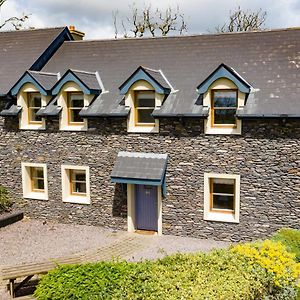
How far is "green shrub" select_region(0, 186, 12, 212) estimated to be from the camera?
61.2 ft

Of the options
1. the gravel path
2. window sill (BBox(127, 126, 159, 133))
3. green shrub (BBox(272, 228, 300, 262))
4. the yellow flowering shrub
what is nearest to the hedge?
the yellow flowering shrub

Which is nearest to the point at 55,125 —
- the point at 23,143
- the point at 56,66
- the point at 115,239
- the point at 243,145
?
the point at 23,143

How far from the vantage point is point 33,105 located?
18.5 m

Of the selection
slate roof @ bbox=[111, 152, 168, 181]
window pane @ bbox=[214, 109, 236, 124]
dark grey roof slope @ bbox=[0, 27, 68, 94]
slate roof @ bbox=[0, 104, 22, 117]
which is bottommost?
slate roof @ bbox=[111, 152, 168, 181]

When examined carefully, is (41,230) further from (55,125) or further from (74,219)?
(55,125)

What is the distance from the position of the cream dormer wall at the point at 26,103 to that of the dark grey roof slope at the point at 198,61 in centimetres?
217

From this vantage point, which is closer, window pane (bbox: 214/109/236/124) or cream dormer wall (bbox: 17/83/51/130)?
window pane (bbox: 214/109/236/124)

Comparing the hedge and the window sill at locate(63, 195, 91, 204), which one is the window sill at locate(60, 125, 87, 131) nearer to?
the window sill at locate(63, 195, 91, 204)

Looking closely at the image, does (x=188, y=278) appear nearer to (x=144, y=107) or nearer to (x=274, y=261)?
(x=274, y=261)

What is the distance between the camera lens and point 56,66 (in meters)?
19.8

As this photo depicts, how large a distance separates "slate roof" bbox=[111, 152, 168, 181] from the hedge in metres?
6.04

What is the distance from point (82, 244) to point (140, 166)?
3.87 m

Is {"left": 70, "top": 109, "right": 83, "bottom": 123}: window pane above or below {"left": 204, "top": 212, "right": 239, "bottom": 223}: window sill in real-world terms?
above

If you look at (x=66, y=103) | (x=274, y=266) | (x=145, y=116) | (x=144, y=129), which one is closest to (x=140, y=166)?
(x=144, y=129)
